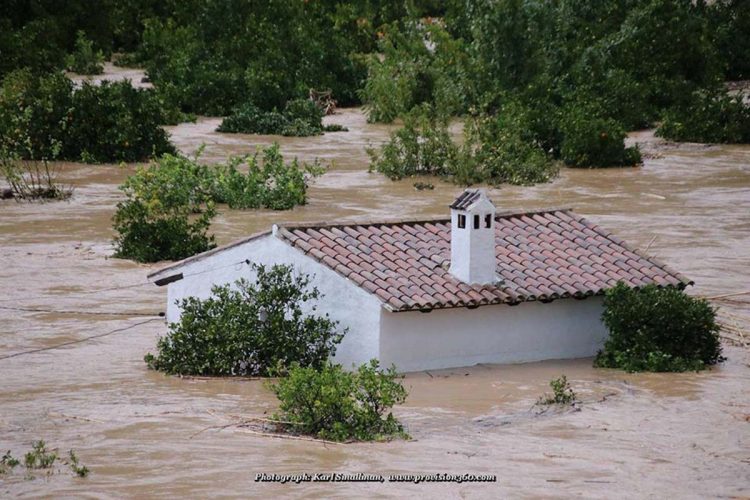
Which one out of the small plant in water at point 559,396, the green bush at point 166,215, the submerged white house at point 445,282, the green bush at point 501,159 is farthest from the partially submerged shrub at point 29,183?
the small plant in water at point 559,396

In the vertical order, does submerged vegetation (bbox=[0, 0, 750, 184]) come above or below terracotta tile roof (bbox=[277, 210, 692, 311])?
above

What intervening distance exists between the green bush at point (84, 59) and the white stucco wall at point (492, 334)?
28905 millimetres

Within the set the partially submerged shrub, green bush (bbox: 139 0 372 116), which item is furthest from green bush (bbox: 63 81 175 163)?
green bush (bbox: 139 0 372 116)

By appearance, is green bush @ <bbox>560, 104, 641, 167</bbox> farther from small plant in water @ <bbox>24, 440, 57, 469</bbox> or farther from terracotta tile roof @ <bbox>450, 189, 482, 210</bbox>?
small plant in water @ <bbox>24, 440, 57, 469</bbox>

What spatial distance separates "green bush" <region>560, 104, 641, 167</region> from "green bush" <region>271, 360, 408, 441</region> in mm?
18789

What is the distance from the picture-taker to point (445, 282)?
1557 centimetres

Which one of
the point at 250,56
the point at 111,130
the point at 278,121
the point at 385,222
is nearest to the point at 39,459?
the point at 385,222

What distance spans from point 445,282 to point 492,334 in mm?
739

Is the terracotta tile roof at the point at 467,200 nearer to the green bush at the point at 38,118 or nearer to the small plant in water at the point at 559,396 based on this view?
the small plant in water at the point at 559,396

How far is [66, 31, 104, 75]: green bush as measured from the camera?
42562mm

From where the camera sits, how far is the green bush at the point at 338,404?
1270cm

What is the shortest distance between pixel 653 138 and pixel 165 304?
18.8m

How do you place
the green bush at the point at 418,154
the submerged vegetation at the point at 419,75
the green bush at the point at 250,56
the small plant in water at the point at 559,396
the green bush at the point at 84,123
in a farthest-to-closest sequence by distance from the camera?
the green bush at the point at 250,56, the green bush at the point at 84,123, the submerged vegetation at the point at 419,75, the green bush at the point at 418,154, the small plant in water at the point at 559,396

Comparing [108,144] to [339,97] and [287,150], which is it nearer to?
[287,150]
